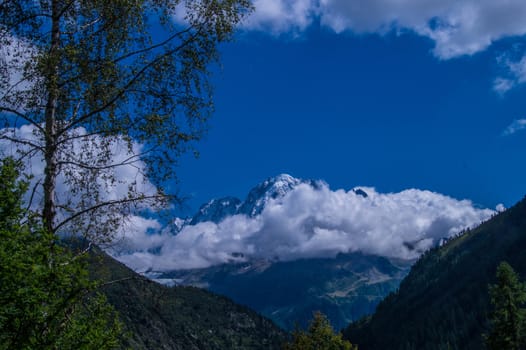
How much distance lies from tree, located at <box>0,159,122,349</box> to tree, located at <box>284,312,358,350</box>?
48664 millimetres

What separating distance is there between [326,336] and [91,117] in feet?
163

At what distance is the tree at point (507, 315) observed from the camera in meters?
59.2

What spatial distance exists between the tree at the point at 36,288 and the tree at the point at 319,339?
160ft

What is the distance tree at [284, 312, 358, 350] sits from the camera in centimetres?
5531

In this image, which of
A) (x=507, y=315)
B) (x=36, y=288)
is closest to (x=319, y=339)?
(x=507, y=315)

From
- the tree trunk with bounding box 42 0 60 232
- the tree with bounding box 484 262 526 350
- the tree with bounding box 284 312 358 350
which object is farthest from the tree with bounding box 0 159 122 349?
the tree with bounding box 484 262 526 350

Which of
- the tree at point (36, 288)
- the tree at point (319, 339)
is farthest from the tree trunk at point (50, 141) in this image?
the tree at point (319, 339)

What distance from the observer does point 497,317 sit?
60750 millimetres

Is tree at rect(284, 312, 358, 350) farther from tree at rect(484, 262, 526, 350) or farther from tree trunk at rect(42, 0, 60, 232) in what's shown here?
tree trunk at rect(42, 0, 60, 232)

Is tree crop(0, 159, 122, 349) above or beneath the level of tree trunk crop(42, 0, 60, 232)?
beneath

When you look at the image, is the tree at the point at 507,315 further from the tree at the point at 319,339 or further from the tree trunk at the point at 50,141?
the tree trunk at the point at 50,141

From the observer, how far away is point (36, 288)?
354 inches

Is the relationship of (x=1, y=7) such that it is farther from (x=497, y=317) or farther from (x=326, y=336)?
(x=497, y=317)

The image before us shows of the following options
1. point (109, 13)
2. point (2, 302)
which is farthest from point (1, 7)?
point (2, 302)
